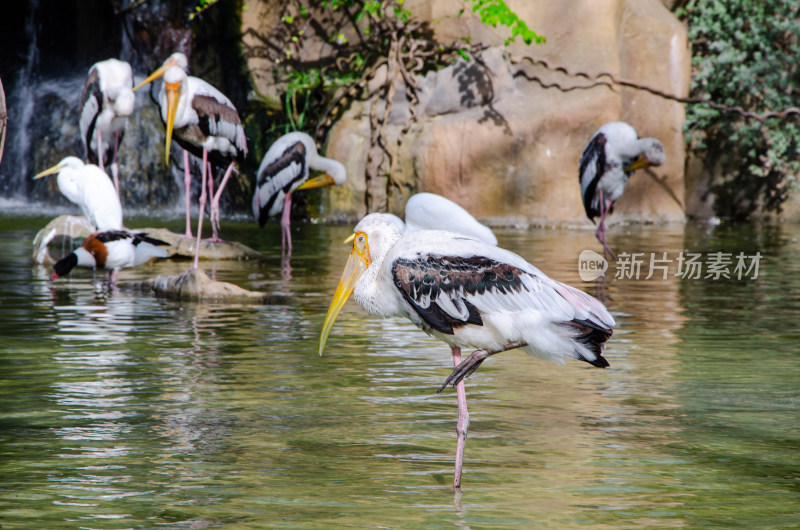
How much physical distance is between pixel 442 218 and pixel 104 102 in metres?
6.34

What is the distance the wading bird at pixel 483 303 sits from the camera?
12.1ft

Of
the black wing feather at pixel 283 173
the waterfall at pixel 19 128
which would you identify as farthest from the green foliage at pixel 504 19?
the waterfall at pixel 19 128

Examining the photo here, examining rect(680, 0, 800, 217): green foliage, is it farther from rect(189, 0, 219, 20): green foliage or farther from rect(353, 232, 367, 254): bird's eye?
rect(353, 232, 367, 254): bird's eye

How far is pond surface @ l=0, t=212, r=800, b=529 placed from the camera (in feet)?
11.3

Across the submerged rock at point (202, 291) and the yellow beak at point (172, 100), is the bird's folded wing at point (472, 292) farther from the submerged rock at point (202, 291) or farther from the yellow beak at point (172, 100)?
the yellow beak at point (172, 100)

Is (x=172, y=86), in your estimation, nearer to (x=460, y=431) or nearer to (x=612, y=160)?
(x=612, y=160)

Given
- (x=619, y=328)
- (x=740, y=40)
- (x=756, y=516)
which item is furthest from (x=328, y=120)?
(x=756, y=516)

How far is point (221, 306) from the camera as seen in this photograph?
7.97 metres

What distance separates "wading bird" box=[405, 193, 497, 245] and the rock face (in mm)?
8731

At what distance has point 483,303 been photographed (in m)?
3.73

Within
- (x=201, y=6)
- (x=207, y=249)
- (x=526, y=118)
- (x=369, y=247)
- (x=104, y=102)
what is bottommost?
(x=207, y=249)

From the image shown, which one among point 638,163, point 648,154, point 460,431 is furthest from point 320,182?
point 460,431

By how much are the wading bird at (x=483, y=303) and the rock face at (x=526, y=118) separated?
11924 millimetres

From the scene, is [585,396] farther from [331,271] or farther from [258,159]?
[258,159]
